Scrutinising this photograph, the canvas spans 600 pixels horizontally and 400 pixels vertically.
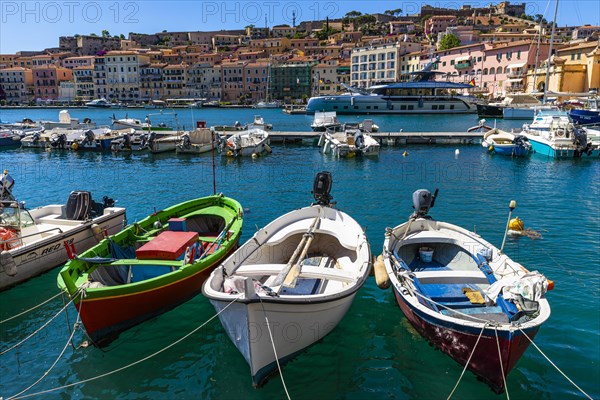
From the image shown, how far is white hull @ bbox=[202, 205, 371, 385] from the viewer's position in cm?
800

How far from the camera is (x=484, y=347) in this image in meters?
7.91

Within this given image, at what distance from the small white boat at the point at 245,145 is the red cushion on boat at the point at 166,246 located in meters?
27.9

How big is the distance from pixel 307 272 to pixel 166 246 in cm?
416

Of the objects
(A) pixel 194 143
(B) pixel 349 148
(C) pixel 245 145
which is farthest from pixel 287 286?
(A) pixel 194 143

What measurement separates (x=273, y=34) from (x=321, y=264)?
619ft

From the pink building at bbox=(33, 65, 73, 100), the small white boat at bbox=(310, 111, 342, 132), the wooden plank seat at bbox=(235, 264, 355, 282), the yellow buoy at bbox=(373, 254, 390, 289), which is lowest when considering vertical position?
the yellow buoy at bbox=(373, 254, 390, 289)

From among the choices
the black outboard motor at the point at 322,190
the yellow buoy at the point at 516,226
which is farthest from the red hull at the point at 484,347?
the yellow buoy at the point at 516,226

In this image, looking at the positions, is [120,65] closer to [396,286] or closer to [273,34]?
[273,34]

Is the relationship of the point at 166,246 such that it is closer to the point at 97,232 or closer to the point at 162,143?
the point at 97,232

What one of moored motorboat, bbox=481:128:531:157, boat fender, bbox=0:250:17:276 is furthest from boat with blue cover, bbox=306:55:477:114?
boat fender, bbox=0:250:17:276

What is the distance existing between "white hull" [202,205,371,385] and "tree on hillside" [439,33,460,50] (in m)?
129

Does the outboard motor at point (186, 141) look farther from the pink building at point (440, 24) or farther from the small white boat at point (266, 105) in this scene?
the pink building at point (440, 24)

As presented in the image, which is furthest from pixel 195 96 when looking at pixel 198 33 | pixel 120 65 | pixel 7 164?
pixel 7 164

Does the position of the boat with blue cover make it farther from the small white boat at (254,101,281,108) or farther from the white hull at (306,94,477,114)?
the small white boat at (254,101,281,108)
